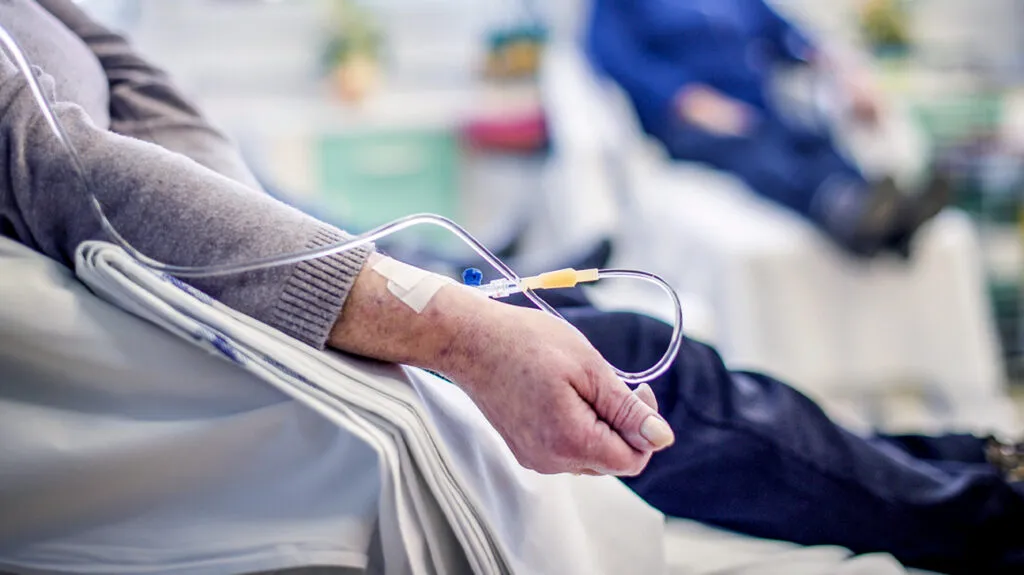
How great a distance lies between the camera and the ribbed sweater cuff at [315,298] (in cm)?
61

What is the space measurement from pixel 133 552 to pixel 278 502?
0.11 metres

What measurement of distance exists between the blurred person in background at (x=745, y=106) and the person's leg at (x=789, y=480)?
93 centimetres

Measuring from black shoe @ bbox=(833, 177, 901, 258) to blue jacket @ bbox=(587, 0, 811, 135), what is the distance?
2.07 feet

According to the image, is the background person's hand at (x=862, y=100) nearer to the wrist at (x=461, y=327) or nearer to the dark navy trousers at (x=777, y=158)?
the dark navy trousers at (x=777, y=158)

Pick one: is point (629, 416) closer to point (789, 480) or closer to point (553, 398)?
point (553, 398)

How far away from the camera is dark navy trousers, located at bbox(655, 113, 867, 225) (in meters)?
1.84

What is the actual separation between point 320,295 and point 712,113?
66.5 inches

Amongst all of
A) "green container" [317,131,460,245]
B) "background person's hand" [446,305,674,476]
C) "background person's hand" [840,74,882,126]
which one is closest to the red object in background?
"green container" [317,131,460,245]

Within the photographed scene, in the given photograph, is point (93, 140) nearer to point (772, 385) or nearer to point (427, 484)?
point (427, 484)

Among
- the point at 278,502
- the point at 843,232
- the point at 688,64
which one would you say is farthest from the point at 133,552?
the point at 688,64

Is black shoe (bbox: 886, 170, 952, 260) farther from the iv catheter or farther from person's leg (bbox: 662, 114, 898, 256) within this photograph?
the iv catheter

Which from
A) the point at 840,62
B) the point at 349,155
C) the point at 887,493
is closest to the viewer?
the point at 887,493

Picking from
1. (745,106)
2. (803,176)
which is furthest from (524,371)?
(745,106)

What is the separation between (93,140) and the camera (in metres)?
0.65
